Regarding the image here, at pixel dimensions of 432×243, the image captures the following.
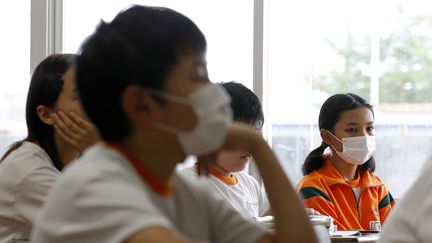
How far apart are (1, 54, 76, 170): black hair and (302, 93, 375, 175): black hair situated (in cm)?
160

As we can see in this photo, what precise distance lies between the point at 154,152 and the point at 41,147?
1170mm

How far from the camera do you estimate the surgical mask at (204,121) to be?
120 centimetres

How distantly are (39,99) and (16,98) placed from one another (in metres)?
2.32

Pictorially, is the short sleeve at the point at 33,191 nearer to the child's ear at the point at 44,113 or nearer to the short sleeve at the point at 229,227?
the child's ear at the point at 44,113

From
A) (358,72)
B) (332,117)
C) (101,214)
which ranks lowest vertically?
(332,117)

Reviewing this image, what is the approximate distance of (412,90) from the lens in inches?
164

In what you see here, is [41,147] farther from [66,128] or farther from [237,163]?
[237,163]

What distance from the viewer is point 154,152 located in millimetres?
1195

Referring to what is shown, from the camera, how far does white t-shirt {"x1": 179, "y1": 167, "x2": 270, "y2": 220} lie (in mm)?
2945

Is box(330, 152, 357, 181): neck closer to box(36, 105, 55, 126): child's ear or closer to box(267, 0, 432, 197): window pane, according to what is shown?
box(267, 0, 432, 197): window pane

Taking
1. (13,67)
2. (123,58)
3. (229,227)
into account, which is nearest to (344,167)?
(13,67)

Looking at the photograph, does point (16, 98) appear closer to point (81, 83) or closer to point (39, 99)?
point (39, 99)

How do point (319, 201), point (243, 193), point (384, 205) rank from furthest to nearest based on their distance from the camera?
point (384, 205)
point (319, 201)
point (243, 193)

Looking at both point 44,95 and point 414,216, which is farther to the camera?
point 44,95
